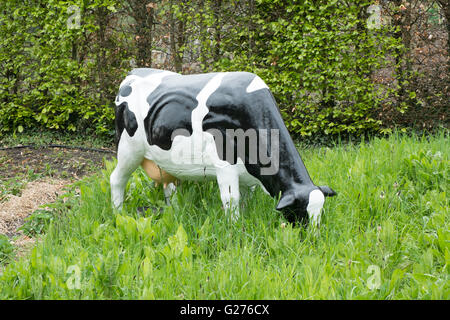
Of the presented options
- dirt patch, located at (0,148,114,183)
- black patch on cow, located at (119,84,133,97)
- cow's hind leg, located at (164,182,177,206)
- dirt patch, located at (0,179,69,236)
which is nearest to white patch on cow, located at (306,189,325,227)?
cow's hind leg, located at (164,182,177,206)

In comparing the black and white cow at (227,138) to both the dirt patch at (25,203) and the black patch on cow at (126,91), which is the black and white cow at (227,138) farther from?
the dirt patch at (25,203)

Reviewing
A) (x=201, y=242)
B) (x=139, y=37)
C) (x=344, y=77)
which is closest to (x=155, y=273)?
(x=201, y=242)

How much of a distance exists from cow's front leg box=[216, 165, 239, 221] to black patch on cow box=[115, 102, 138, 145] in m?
0.90

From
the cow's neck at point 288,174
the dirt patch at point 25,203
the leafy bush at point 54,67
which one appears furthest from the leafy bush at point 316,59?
the cow's neck at point 288,174

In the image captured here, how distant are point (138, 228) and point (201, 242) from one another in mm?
446

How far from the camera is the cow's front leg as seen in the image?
132 inches

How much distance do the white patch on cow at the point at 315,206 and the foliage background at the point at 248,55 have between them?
4321mm

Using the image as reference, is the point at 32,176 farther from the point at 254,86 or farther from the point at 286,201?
the point at 286,201

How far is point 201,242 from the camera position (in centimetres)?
321

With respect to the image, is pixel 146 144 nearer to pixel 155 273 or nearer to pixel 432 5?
pixel 155 273

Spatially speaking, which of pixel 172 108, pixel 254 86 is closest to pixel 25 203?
pixel 172 108

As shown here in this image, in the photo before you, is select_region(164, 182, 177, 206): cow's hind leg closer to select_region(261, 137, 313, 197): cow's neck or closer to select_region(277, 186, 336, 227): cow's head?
select_region(261, 137, 313, 197): cow's neck

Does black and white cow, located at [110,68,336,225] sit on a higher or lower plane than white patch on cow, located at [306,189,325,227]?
higher

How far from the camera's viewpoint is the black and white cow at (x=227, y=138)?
3.27 metres
